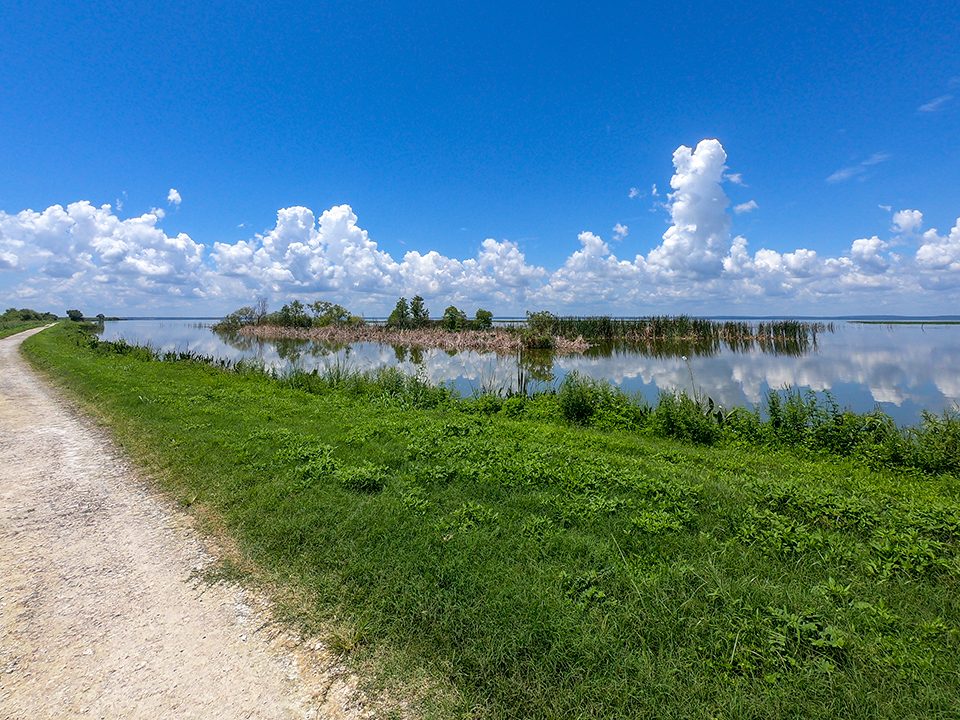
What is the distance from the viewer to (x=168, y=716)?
7.78ft

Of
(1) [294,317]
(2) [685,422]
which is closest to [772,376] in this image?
(2) [685,422]

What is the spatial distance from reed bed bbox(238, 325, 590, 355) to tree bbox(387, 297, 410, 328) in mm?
1244

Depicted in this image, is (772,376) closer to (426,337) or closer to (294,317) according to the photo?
(426,337)

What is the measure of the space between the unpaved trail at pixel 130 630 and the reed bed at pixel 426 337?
1179 inches

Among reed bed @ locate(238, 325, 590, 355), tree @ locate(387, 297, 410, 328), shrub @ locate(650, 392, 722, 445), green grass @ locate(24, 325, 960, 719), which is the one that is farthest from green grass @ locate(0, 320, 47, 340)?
shrub @ locate(650, 392, 722, 445)

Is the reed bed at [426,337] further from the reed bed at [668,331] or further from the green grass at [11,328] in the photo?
the green grass at [11,328]

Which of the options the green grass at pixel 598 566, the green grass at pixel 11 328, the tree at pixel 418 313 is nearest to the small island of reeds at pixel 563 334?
the tree at pixel 418 313

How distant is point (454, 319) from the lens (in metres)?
49.2

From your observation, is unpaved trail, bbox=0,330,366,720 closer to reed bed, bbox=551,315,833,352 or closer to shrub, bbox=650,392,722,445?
shrub, bbox=650,392,722,445

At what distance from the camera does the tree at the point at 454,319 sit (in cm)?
4900

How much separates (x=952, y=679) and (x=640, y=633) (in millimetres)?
1652

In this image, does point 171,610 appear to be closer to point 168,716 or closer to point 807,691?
point 168,716

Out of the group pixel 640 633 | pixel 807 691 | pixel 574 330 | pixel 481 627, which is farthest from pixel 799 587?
pixel 574 330

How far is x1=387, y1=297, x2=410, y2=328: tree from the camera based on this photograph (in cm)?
5163
